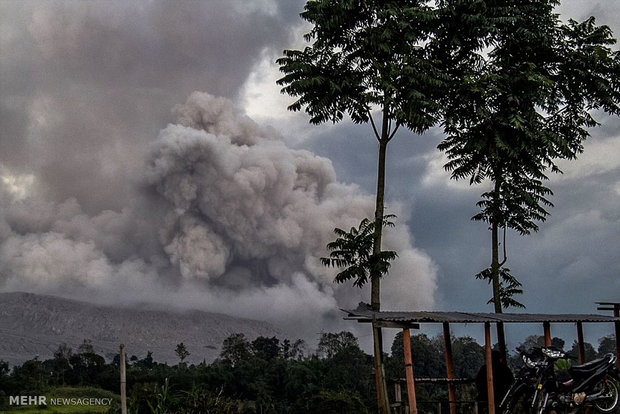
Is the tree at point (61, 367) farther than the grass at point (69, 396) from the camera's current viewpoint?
Yes

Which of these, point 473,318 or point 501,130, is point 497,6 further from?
point 473,318

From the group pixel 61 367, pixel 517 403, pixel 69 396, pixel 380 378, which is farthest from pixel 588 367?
pixel 61 367

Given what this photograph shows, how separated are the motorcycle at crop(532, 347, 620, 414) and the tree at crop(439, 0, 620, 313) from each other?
1203 centimetres

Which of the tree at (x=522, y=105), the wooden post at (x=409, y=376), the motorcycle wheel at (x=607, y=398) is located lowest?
the motorcycle wheel at (x=607, y=398)

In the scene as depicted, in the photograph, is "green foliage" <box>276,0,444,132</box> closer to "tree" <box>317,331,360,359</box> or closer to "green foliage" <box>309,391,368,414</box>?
"green foliage" <box>309,391,368,414</box>

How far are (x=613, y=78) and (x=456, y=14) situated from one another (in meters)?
8.30

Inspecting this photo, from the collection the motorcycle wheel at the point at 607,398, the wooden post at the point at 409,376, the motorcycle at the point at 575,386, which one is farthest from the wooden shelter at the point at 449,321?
the motorcycle wheel at the point at 607,398

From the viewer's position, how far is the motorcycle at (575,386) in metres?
13.8

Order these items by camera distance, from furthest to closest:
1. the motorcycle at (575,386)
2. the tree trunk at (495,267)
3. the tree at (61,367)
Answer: the tree at (61,367), the tree trunk at (495,267), the motorcycle at (575,386)

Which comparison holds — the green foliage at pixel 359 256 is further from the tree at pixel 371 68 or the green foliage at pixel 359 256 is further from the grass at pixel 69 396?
the grass at pixel 69 396

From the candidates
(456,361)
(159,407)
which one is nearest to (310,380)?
(456,361)

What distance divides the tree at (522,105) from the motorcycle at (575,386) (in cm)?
1203

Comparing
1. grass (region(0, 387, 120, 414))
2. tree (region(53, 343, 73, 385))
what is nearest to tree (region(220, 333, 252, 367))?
grass (region(0, 387, 120, 414))

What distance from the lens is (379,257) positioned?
825 inches
